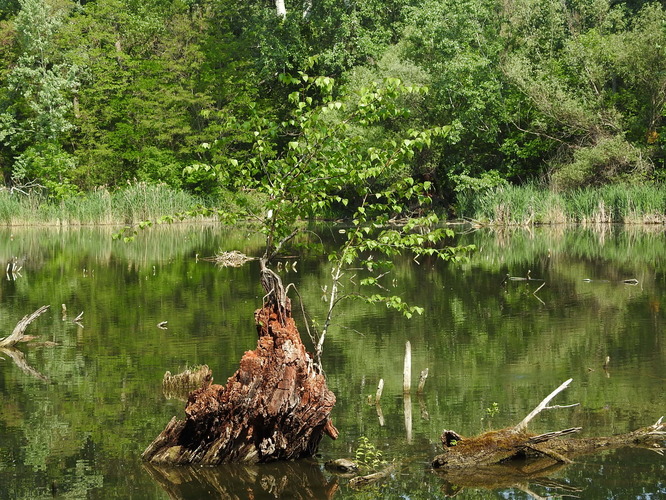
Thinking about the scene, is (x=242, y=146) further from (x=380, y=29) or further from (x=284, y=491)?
(x=284, y=491)

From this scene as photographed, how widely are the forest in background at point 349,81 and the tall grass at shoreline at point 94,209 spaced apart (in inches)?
94.9

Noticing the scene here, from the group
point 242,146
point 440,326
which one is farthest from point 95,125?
point 440,326

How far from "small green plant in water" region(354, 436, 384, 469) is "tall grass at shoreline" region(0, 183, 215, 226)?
41366mm

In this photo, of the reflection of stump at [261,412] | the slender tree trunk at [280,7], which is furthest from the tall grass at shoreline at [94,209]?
the reflection of stump at [261,412]

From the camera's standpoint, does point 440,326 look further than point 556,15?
No

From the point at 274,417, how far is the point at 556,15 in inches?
1950

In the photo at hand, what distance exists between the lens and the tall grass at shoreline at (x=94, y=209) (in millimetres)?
50875

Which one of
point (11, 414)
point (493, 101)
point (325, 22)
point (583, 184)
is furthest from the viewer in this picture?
point (325, 22)

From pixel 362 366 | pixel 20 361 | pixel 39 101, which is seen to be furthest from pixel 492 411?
pixel 39 101

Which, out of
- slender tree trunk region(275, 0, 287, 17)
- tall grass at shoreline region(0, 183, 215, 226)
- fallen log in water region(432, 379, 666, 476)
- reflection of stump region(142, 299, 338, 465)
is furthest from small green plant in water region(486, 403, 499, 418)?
slender tree trunk region(275, 0, 287, 17)

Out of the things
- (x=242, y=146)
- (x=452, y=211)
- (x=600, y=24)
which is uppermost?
(x=600, y=24)

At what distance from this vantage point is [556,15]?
2149 inches

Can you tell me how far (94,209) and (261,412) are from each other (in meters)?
44.2

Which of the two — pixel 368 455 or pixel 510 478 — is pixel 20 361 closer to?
pixel 368 455
